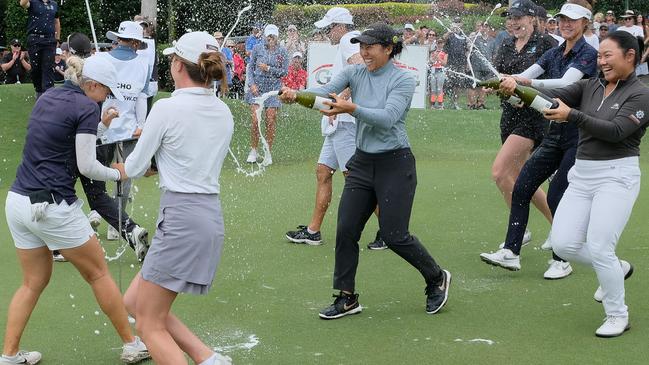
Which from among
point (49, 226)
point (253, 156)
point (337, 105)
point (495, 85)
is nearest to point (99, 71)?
point (49, 226)

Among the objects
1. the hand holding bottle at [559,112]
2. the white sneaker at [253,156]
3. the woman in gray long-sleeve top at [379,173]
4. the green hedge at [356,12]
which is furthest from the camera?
the green hedge at [356,12]

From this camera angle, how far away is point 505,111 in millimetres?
8242

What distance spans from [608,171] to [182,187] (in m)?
2.79

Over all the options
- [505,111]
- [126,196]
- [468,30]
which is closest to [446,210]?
[505,111]

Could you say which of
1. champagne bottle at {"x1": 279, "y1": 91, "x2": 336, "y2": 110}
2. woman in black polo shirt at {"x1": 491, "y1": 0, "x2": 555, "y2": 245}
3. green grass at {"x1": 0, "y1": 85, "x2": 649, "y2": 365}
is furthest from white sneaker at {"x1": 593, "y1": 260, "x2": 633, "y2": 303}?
champagne bottle at {"x1": 279, "y1": 91, "x2": 336, "y2": 110}

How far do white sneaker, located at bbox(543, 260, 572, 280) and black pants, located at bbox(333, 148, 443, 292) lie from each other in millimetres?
1282

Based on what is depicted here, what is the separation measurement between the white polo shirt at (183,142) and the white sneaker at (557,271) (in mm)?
3644

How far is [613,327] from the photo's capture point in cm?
605

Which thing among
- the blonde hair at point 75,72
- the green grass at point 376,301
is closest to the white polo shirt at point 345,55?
the green grass at point 376,301

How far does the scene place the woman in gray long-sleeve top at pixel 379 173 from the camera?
6.38 meters

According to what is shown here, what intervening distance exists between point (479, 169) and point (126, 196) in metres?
6.08

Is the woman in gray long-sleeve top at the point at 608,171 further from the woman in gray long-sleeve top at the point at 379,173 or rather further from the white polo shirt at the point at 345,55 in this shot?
the white polo shirt at the point at 345,55

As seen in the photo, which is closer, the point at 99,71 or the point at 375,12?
the point at 99,71

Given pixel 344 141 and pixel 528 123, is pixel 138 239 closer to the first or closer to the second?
pixel 344 141
